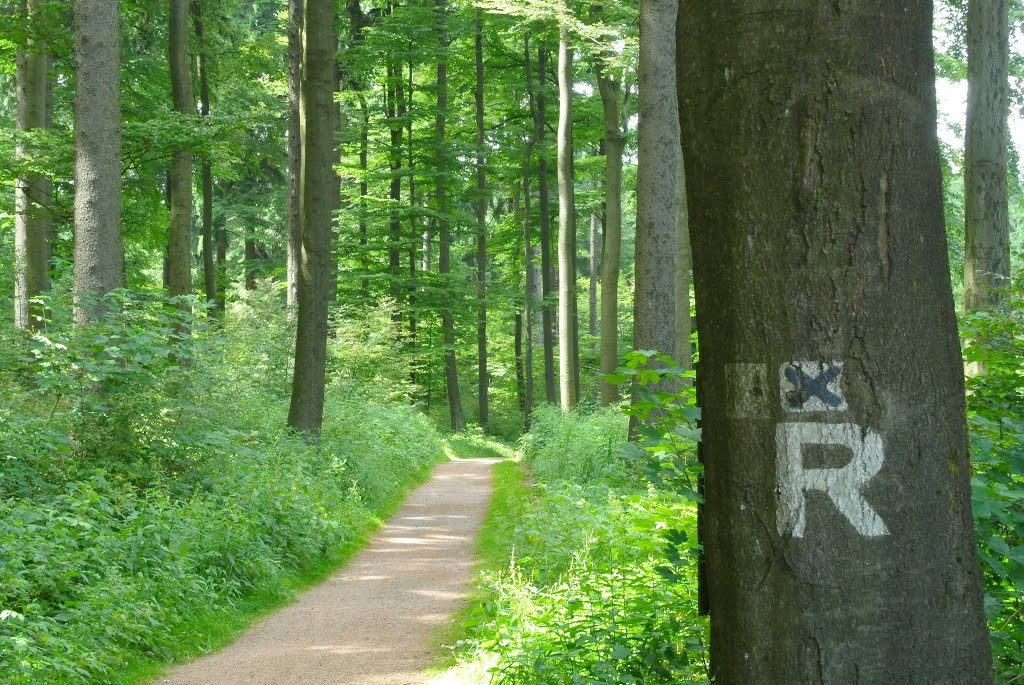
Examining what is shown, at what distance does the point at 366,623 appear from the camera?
7.41 meters

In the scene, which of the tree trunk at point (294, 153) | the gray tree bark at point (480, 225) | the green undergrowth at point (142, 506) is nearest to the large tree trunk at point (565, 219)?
the tree trunk at point (294, 153)

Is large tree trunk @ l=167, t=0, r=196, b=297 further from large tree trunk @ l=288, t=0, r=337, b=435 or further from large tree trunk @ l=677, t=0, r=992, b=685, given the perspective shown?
large tree trunk @ l=677, t=0, r=992, b=685

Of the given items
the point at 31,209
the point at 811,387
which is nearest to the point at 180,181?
the point at 31,209

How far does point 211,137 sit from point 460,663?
11.9 metres

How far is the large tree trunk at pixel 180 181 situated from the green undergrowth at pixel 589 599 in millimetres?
9763

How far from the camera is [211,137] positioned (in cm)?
1538

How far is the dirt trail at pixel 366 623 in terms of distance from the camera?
6023mm

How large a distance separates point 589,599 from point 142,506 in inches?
171

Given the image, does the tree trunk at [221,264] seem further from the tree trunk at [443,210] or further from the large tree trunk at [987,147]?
the large tree trunk at [987,147]

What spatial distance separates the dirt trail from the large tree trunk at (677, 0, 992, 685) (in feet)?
13.8

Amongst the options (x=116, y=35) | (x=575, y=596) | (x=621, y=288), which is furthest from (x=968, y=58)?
(x=621, y=288)

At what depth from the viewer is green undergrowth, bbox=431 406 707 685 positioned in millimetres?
4211

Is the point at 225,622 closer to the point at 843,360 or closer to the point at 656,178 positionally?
the point at 843,360

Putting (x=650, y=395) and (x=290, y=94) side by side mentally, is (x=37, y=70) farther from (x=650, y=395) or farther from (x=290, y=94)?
(x=650, y=395)
